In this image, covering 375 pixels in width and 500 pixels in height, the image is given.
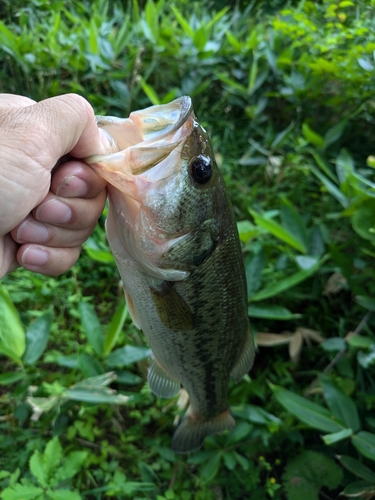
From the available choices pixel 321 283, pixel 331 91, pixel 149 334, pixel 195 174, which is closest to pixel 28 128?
pixel 195 174

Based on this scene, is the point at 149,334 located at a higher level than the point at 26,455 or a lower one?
higher

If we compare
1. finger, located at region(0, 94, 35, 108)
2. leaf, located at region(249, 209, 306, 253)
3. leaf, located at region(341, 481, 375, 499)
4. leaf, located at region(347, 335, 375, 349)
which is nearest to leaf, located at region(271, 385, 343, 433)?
leaf, located at region(341, 481, 375, 499)

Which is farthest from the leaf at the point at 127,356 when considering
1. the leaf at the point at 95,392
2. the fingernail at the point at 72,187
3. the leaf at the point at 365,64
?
the leaf at the point at 365,64

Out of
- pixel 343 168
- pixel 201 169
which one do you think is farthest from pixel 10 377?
pixel 343 168

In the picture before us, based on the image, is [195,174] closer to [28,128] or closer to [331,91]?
[28,128]

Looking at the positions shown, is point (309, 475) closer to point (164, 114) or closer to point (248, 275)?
point (248, 275)

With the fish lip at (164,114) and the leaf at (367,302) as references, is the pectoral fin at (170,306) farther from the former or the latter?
the leaf at (367,302)

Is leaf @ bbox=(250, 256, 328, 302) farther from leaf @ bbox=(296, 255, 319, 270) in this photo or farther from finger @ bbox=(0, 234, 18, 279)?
finger @ bbox=(0, 234, 18, 279)
